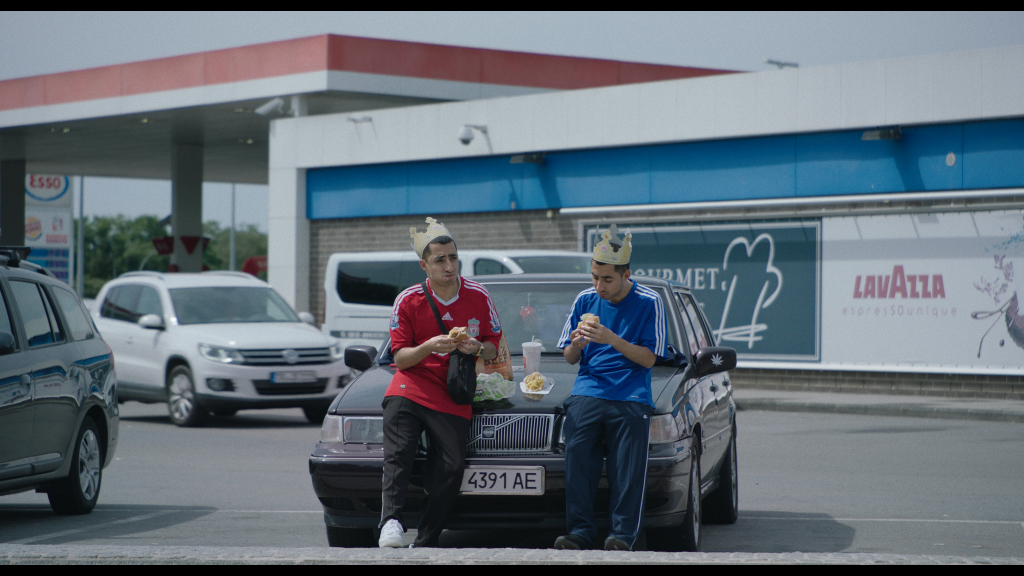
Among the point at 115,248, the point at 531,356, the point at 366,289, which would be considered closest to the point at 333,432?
the point at 531,356

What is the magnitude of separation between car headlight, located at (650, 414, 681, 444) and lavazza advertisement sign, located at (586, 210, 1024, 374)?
13.0m

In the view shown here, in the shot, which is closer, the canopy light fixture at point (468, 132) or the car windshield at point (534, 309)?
the car windshield at point (534, 309)

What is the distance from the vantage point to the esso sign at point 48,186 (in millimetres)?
47625

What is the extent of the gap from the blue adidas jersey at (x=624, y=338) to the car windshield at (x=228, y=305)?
32.6 ft

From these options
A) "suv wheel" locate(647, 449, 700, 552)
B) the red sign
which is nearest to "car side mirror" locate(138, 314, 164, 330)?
"suv wheel" locate(647, 449, 700, 552)

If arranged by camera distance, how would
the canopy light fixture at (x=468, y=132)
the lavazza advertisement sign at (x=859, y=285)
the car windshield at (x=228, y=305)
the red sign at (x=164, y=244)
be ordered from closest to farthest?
1. the car windshield at (x=228, y=305)
2. the lavazza advertisement sign at (x=859, y=285)
3. the canopy light fixture at (x=468, y=132)
4. the red sign at (x=164, y=244)

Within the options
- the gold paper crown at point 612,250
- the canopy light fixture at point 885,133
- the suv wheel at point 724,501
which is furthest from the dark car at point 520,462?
the canopy light fixture at point 885,133

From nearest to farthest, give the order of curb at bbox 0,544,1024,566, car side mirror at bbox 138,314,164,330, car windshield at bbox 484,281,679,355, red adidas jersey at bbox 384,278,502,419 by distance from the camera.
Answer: curb at bbox 0,544,1024,566, red adidas jersey at bbox 384,278,502,419, car windshield at bbox 484,281,679,355, car side mirror at bbox 138,314,164,330

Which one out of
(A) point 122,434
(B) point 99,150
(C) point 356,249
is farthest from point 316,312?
(B) point 99,150

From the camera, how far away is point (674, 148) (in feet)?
68.3

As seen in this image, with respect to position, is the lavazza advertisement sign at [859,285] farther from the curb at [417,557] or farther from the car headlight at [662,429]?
the curb at [417,557]

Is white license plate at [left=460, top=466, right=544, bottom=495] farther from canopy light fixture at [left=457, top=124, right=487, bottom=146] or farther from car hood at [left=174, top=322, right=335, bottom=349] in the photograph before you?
canopy light fixture at [left=457, top=124, right=487, bottom=146]

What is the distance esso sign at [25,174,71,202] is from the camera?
47.6 m

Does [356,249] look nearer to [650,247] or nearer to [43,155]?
[650,247]
